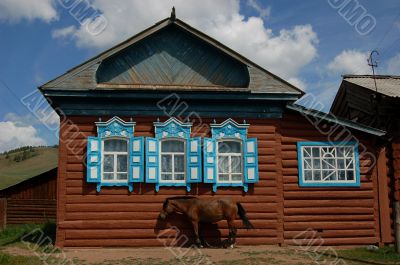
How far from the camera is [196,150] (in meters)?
12.0

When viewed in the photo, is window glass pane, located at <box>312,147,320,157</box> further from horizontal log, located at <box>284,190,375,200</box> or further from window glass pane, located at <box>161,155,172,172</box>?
window glass pane, located at <box>161,155,172,172</box>

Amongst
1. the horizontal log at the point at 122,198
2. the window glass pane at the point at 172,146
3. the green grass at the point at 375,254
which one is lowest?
the green grass at the point at 375,254

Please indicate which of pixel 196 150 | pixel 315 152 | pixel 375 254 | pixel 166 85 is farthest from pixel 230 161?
pixel 375 254

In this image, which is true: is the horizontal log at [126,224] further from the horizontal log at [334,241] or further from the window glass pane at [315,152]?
the window glass pane at [315,152]

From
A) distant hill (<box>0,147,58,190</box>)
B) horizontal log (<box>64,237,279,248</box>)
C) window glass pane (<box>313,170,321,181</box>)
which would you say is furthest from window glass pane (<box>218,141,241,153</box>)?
distant hill (<box>0,147,58,190</box>)

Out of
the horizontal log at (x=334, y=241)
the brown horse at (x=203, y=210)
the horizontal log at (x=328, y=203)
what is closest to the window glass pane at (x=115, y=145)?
the brown horse at (x=203, y=210)

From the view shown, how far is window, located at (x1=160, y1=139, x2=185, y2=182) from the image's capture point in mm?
12023

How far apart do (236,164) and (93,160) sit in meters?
3.82

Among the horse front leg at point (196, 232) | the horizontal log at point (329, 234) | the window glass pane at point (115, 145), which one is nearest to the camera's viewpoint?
the horse front leg at point (196, 232)

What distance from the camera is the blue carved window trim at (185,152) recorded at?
38.8ft

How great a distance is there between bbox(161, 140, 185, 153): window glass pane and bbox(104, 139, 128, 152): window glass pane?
3.34ft

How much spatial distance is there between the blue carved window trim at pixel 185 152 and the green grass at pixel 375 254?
4.26 metres

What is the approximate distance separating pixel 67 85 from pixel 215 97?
3.94 metres

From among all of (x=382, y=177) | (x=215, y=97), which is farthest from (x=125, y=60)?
(x=382, y=177)
